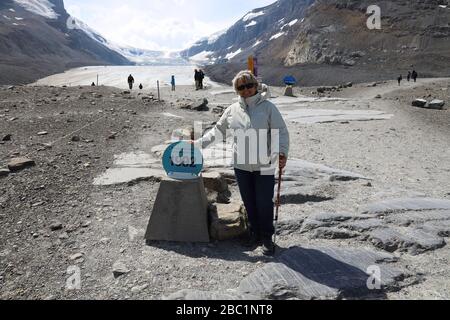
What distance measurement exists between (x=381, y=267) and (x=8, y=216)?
5391 mm

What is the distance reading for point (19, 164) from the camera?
325 inches

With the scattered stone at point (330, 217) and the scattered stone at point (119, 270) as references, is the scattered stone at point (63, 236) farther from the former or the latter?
the scattered stone at point (330, 217)

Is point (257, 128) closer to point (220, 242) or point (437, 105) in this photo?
point (220, 242)

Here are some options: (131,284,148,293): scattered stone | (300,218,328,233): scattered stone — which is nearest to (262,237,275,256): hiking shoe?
(300,218,328,233): scattered stone

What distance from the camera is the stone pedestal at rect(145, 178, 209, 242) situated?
543cm

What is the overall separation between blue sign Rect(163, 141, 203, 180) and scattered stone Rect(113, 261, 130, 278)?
4.44 feet

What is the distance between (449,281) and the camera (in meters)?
4.43

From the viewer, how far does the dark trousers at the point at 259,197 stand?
4.93m

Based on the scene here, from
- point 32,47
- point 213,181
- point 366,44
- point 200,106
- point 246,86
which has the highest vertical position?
point 32,47

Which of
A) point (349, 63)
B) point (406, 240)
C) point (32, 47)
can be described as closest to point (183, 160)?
point (406, 240)

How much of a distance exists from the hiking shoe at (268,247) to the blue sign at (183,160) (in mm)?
1266

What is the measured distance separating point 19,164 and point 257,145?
572cm
